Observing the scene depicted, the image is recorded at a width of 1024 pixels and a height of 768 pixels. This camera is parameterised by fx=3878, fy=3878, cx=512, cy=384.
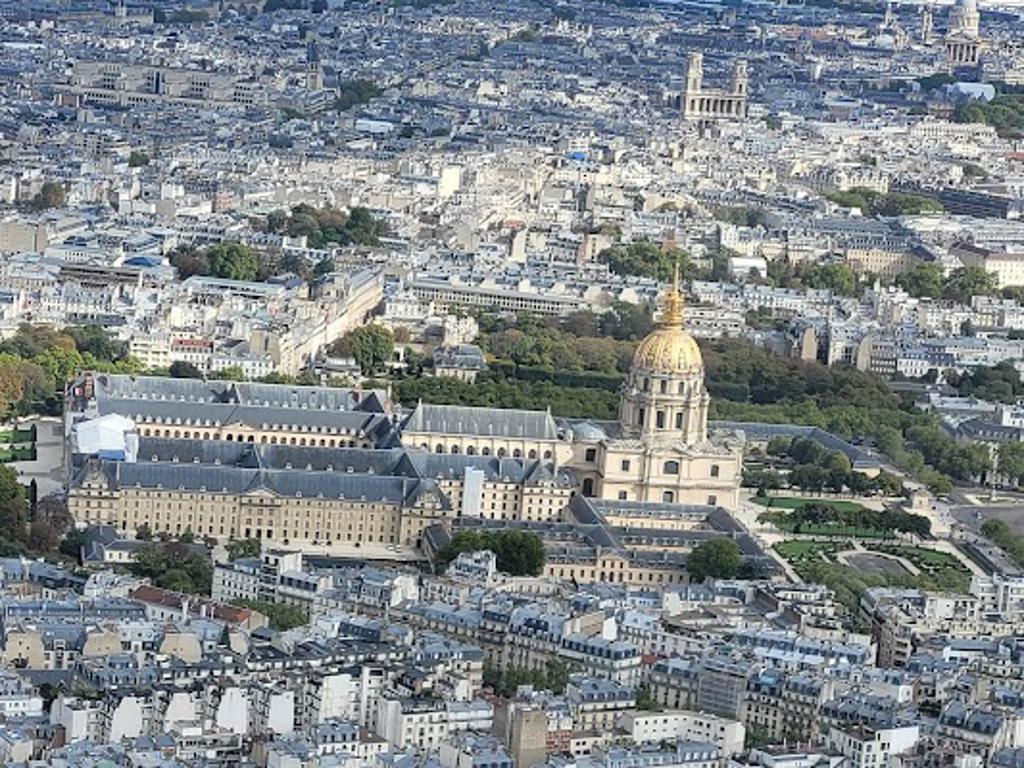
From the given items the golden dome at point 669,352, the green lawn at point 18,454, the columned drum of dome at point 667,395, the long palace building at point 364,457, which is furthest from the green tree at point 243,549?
the golden dome at point 669,352

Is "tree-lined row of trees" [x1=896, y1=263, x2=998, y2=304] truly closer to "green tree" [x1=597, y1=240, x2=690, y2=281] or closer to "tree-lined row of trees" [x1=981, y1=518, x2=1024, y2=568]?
"green tree" [x1=597, y1=240, x2=690, y2=281]

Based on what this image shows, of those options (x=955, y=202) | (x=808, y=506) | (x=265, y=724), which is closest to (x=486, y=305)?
(x=808, y=506)

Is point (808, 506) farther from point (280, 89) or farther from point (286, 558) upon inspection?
point (280, 89)

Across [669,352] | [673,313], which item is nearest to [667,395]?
[669,352]

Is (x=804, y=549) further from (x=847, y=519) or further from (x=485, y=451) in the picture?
(x=485, y=451)

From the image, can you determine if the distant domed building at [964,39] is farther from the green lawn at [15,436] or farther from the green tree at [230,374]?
the green lawn at [15,436]

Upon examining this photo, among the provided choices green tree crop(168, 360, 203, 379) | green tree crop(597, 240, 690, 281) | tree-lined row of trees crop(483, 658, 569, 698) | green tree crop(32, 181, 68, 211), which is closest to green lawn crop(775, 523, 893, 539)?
green tree crop(168, 360, 203, 379)
